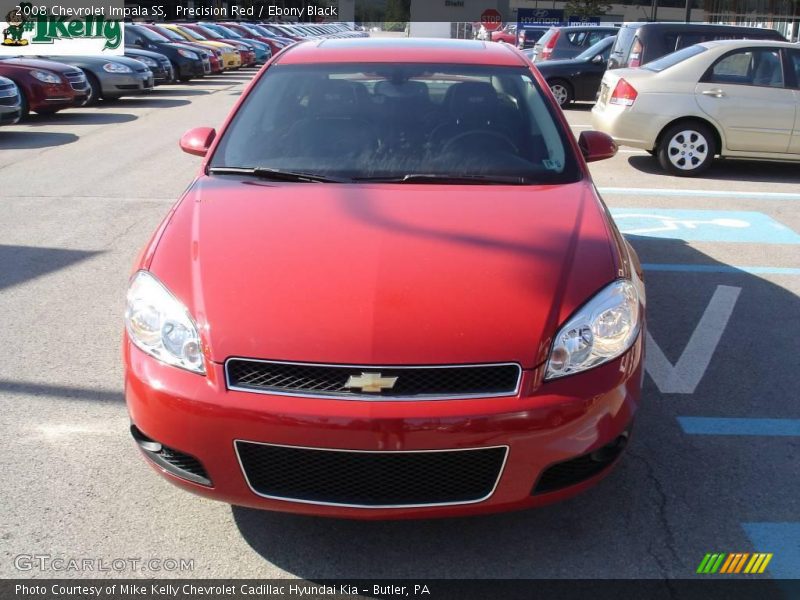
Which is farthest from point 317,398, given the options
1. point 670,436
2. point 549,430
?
point 670,436

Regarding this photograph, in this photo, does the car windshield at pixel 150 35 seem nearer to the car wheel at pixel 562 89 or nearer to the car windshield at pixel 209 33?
the car windshield at pixel 209 33

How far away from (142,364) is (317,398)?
66 cm

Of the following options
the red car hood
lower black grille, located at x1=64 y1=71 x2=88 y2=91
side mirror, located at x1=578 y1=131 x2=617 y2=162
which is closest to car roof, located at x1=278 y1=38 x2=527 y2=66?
side mirror, located at x1=578 y1=131 x2=617 y2=162

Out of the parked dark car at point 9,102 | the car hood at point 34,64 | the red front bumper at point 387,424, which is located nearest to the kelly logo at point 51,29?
the car hood at point 34,64

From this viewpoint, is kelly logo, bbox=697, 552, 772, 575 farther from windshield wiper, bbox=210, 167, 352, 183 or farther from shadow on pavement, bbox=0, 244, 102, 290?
shadow on pavement, bbox=0, 244, 102, 290

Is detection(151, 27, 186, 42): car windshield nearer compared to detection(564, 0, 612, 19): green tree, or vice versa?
detection(151, 27, 186, 42): car windshield

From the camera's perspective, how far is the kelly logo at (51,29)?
690 inches

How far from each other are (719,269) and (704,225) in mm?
1504

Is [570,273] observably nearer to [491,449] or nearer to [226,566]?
[491,449]

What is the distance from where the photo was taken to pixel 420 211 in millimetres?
3432

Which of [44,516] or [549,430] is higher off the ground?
[549,430]

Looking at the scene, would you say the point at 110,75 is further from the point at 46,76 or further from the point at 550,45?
the point at 550,45

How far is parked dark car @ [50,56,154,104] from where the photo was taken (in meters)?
16.3

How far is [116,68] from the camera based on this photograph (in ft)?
54.3
